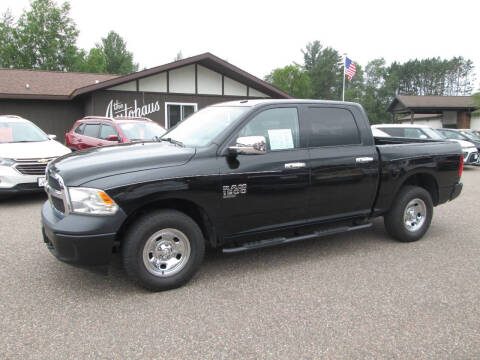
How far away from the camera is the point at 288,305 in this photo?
3430 millimetres

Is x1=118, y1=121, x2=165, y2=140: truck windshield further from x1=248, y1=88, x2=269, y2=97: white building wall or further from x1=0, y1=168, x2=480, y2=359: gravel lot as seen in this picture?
x1=248, y1=88, x2=269, y2=97: white building wall

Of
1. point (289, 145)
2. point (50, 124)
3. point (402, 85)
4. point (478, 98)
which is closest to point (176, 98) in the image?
point (50, 124)

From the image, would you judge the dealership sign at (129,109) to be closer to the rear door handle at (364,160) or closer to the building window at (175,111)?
the building window at (175,111)

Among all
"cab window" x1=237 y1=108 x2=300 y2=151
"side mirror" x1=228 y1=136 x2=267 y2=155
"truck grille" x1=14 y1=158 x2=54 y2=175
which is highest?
"cab window" x1=237 y1=108 x2=300 y2=151

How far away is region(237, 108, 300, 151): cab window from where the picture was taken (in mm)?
4179

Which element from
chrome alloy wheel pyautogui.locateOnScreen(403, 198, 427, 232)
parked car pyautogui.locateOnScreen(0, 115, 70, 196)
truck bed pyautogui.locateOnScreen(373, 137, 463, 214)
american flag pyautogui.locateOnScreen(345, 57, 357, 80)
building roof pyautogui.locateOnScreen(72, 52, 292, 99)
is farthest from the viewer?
american flag pyautogui.locateOnScreen(345, 57, 357, 80)

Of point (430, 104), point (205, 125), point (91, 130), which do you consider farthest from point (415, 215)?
point (430, 104)

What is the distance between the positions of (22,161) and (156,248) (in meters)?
5.12

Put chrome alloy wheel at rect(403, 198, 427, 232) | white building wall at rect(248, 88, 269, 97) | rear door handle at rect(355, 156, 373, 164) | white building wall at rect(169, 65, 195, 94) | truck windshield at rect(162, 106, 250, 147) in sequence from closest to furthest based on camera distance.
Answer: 1. truck windshield at rect(162, 106, 250, 147)
2. rear door handle at rect(355, 156, 373, 164)
3. chrome alloy wheel at rect(403, 198, 427, 232)
4. white building wall at rect(169, 65, 195, 94)
5. white building wall at rect(248, 88, 269, 97)

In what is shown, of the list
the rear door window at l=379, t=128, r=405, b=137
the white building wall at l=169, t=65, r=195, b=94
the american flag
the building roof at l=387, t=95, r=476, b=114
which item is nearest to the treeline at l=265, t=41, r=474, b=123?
the building roof at l=387, t=95, r=476, b=114

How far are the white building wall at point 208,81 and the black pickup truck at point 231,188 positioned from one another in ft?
48.5

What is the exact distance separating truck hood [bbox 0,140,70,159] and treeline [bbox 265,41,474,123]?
6070 cm

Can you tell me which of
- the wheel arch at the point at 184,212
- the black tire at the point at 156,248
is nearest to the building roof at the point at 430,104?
the wheel arch at the point at 184,212

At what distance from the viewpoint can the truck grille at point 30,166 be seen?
7.30 metres
